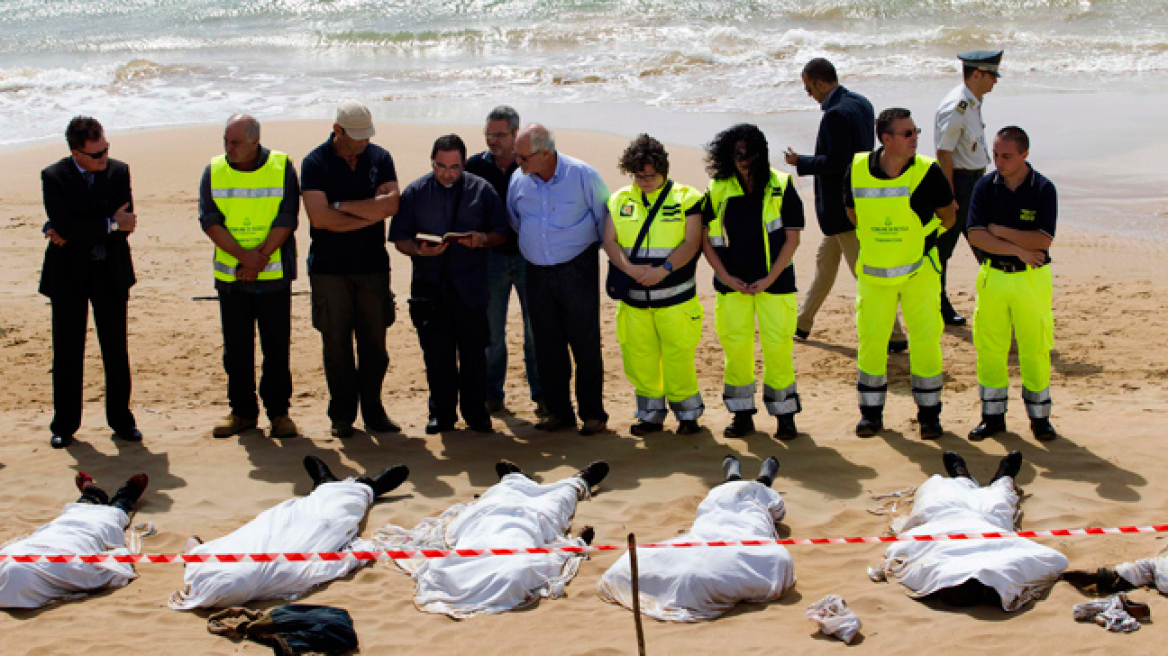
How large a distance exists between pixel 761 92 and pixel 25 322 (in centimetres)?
1477

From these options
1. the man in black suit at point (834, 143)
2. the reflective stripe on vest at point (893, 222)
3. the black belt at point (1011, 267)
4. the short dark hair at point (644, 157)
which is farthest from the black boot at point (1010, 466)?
the short dark hair at point (644, 157)

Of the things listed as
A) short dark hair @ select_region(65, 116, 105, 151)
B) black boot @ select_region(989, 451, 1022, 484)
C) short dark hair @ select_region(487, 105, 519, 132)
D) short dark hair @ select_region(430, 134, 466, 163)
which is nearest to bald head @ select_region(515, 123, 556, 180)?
short dark hair @ select_region(430, 134, 466, 163)

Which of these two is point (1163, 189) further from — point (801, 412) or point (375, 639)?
point (375, 639)

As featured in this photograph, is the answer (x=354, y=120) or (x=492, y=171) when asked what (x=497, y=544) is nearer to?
(x=354, y=120)

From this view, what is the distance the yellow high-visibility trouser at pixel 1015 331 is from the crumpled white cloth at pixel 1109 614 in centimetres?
223

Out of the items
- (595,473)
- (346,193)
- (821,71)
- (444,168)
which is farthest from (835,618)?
(821,71)

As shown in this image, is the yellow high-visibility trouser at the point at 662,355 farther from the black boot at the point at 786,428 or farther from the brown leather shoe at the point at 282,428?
the brown leather shoe at the point at 282,428

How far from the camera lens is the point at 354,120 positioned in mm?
7039

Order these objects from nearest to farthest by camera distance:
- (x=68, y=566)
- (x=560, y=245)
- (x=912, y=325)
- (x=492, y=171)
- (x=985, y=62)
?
(x=68, y=566), (x=912, y=325), (x=560, y=245), (x=492, y=171), (x=985, y=62)

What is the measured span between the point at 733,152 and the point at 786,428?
1.76 metres

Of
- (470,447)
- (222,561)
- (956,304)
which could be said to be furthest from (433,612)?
(956,304)

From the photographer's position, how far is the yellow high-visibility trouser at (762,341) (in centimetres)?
706

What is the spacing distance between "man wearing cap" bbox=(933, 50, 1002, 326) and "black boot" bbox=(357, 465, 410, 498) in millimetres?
4686

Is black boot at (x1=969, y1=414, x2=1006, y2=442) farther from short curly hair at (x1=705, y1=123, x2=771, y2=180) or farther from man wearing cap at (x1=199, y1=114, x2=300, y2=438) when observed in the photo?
man wearing cap at (x1=199, y1=114, x2=300, y2=438)
